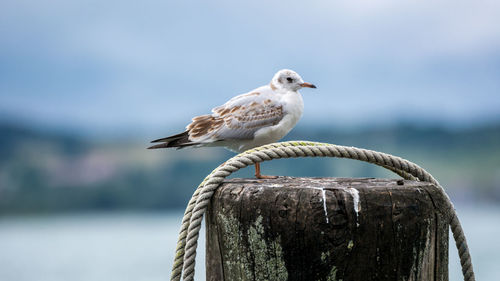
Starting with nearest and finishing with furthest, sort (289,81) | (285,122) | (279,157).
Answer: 1. (279,157)
2. (285,122)
3. (289,81)

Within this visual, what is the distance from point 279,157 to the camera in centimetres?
329

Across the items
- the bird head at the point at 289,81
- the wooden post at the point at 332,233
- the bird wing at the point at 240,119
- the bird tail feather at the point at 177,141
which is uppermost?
the bird head at the point at 289,81

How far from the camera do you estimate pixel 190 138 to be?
15.5 feet

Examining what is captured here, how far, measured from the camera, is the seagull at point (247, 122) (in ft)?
15.4

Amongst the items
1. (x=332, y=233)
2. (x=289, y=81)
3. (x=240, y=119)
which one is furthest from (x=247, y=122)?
(x=332, y=233)

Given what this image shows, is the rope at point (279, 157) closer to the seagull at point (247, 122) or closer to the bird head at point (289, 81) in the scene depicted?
the seagull at point (247, 122)

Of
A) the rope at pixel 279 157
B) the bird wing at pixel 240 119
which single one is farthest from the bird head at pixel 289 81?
the rope at pixel 279 157

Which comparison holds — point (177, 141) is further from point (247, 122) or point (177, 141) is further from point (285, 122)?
point (285, 122)

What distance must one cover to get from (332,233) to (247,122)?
2.29 meters

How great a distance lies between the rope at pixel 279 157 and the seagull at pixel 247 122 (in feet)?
4.30

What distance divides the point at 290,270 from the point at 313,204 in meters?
0.33

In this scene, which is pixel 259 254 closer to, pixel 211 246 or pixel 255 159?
pixel 211 246

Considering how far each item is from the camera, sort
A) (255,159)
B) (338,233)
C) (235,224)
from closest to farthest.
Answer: (338,233) → (235,224) → (255,159)

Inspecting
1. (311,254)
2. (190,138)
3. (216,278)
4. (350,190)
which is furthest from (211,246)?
(190,138)
